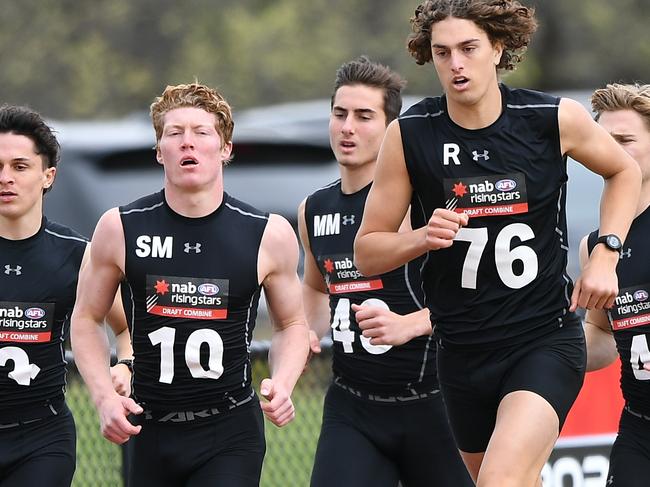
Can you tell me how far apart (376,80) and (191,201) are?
4.68ft

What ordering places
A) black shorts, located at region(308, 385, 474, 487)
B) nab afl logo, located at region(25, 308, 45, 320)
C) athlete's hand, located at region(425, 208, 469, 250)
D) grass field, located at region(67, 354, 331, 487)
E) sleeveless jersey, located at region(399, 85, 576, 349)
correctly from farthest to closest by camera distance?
grass field, located at region(67, 354, 331, 487), black shorts, located at region(308, 385, 474, 487), nab afl logo, located at region(25, 308, 45, 320), sleeveless jersey, located at region(399, 85, 576, 349), athlete's hand, located at region(425, 208, 469, 250)

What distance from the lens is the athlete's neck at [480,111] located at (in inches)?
240

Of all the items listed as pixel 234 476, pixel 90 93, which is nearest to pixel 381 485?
pixel 234 476

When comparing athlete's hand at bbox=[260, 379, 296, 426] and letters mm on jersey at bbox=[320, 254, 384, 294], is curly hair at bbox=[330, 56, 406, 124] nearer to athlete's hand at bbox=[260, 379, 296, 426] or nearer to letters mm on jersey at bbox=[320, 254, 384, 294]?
letters mm on jersey at bbox=[320, 254, 384, 294]

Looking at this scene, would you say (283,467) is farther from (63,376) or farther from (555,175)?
(555,175)

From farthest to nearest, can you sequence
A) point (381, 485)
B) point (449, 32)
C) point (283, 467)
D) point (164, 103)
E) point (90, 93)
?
point (90, 93)
point (283, 467)
point (381, 485)
point (164, 103)
point (449, 32)

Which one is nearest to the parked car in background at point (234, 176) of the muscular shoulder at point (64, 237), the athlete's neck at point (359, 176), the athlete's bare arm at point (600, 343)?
the athlete's neck at point (359, 176)

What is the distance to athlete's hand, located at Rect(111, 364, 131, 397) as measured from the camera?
652 centimetres

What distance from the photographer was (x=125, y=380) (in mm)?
6543

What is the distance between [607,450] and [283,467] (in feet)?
6.92

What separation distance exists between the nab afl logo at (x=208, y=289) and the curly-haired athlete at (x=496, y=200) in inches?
24.4

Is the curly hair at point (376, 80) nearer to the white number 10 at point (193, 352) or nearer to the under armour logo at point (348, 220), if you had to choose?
the under armour logo at point (348, 220)

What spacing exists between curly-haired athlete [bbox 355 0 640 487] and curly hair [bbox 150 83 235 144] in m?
0.74

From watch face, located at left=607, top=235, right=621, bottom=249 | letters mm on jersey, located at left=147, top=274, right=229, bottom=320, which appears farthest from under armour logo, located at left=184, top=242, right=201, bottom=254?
watch face, located at left=607, top=235, right=621, bottom=249
